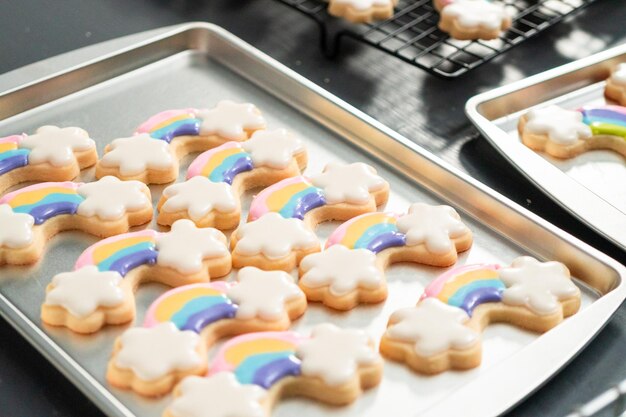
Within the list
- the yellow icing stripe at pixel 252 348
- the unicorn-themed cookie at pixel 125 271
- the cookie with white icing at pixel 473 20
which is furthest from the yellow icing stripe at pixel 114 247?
the cookie with white icing at pixel 473 20

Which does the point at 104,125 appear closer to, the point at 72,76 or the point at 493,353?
the point at 72,76

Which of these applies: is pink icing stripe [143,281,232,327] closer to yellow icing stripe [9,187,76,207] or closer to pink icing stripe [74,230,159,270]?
pink icing stripe [74,230,159,270]

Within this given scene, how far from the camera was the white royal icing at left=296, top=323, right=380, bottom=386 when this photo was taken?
36.0 inches

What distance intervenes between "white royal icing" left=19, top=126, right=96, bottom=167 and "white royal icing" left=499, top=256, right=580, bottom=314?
0.54 metres

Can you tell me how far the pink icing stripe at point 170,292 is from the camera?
3.20 ft

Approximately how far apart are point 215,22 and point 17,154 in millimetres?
495

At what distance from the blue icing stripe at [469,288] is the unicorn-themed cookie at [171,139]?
396mm

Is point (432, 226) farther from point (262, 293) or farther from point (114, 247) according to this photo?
point (114, 247)

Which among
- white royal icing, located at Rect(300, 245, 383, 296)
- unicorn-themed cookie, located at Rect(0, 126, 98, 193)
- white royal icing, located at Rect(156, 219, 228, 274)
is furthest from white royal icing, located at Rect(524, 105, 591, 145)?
unicorn-themed cookie, located at Rect(0, 126, 98, 193)

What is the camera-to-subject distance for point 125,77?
1421 millimetres

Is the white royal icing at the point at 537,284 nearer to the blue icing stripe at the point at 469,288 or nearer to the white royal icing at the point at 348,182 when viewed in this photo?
the blue icing stripe at the point at 469,288

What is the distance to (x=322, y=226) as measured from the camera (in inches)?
45.8

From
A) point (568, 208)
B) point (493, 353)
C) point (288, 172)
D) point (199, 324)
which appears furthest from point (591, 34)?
point (199, 324)

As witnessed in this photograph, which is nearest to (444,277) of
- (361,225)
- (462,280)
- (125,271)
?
(462,280)
